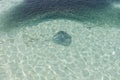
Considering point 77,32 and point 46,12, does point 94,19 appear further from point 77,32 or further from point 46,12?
point 46,12

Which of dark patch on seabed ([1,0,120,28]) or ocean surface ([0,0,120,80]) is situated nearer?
ocean surface ([0,0,120,80])

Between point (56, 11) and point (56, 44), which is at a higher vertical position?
point (56, 11)

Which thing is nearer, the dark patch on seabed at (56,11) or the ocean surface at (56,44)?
the ocean surface at (56,44)

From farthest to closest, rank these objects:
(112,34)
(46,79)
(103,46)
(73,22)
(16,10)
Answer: (16,10), (73,22), (112,34), (103,46), (46,79)

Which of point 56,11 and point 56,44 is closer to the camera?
point 56,44

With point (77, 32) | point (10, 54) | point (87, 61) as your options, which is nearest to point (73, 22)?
point (77, 32)
